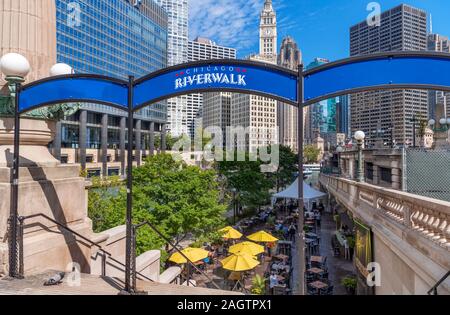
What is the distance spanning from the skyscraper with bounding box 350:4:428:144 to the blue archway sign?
6833 centimetres

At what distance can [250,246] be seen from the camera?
18.0 meters

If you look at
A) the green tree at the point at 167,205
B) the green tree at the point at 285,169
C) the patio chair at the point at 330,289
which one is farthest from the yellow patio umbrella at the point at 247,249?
the green tree at the point at 285,169

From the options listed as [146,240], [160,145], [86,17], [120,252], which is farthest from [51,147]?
[120,252]

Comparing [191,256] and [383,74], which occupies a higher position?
[383,74]

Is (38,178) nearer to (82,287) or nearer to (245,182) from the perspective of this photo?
(82,287)

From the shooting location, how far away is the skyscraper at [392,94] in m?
72.6

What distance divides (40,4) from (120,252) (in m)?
5.53

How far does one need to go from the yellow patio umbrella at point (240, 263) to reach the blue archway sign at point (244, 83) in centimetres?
1085

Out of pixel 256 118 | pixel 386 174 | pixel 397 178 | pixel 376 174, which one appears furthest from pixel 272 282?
pixel 256 118

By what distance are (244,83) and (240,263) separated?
492 inches

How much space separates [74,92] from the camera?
213 inches

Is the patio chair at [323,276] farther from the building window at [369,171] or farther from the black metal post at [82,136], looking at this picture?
the black metal post at [82,136]

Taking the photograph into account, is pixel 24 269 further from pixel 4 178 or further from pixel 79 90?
pixel 79 90

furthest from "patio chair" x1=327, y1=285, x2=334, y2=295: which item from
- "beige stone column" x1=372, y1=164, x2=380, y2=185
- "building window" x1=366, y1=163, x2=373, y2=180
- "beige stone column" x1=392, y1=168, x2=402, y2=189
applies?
"building window" x1=366, y1=163, x2=373, y2=180
